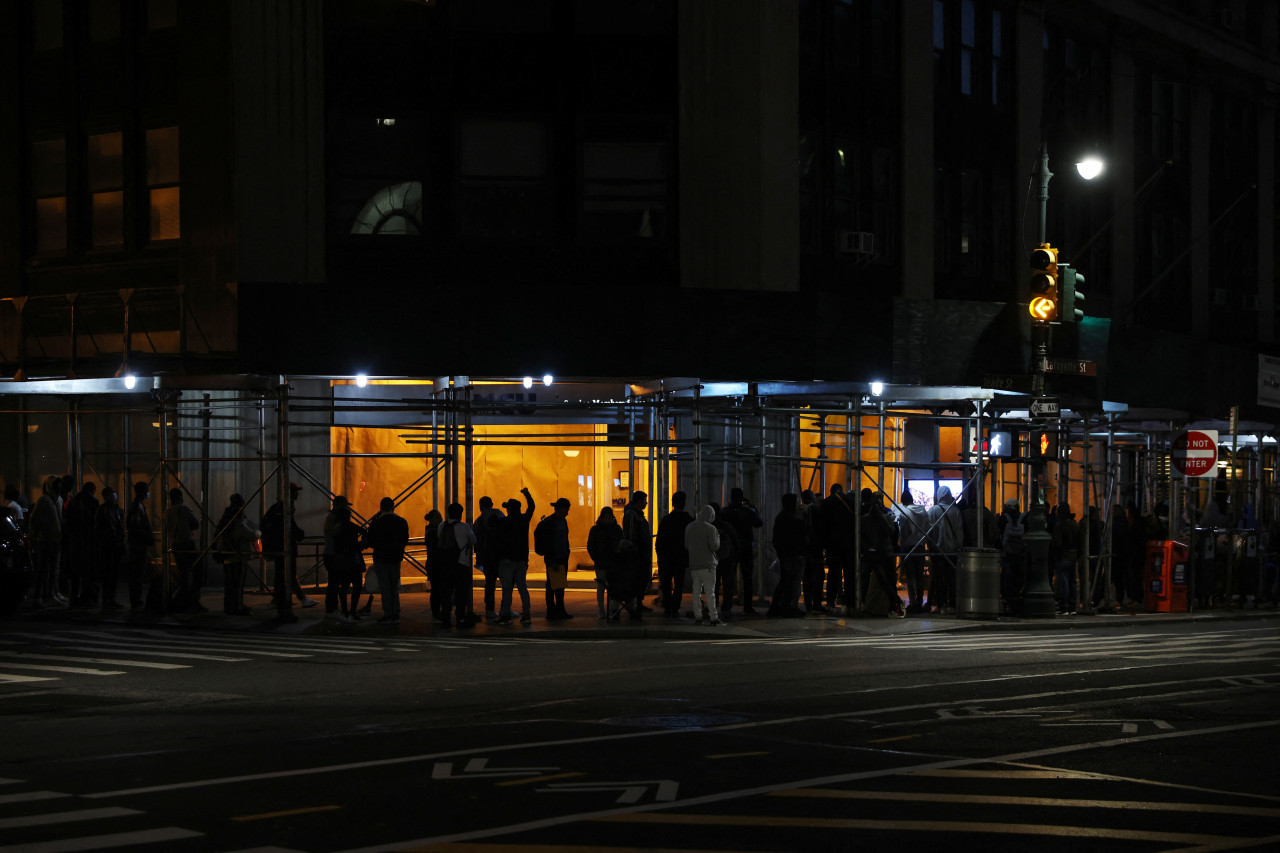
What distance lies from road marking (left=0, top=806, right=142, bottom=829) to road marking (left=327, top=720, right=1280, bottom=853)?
650 millimetres

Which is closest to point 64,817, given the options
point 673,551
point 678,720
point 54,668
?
point 678,720

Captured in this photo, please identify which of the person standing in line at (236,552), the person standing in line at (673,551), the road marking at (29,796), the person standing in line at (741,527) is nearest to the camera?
the road marking at (29,796)

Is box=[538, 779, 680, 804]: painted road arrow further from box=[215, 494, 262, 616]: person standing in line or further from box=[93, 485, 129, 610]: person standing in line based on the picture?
box=[93, 485, 129, 610]: person standing in line

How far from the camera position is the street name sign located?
2356cm

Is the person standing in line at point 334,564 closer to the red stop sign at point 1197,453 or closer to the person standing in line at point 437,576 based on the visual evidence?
the person standing in line at point 437,576

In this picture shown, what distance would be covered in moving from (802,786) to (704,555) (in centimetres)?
1252

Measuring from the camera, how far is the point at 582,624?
2191 cm

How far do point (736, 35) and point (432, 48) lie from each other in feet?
17.0

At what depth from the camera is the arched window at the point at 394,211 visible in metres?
25.8

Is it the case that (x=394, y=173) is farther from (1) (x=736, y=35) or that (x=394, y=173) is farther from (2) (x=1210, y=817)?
(2) (x=1210, y=817)

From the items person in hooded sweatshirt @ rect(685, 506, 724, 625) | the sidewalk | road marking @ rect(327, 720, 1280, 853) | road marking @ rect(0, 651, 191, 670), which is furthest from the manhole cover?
person in hooded sweatshirt @ rect(685, 506, 724, 625)

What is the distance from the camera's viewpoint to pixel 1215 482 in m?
33.3

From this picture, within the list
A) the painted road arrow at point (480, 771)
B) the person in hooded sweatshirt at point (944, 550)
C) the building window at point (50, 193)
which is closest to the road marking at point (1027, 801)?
the painted road arrow at point (480, 771)

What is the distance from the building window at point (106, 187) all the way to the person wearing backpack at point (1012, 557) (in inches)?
622
